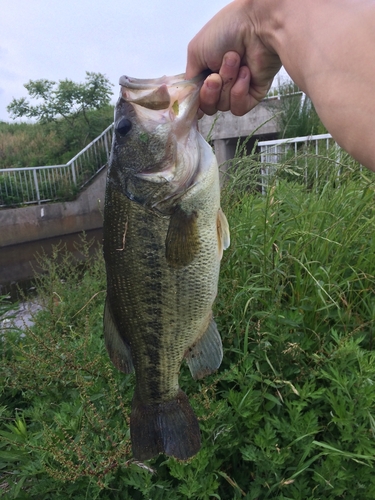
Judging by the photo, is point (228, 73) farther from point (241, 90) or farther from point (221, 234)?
point (221, 234)

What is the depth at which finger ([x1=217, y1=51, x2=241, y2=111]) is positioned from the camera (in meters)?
1.84

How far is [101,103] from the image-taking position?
79.6 feet

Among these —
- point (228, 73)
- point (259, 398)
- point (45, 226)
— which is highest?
point (228, 73)

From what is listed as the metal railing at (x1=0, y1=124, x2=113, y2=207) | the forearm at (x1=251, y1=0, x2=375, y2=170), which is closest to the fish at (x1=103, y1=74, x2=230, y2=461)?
the forearm at (x1=251, y1=0, x2=375, y2=170)

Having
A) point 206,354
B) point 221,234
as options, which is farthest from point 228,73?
point 206,354

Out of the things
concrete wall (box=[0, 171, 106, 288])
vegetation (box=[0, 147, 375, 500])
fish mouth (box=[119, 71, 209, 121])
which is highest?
fish mouth (box=[119, 71, 209, 121])

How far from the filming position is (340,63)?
1.08 meters

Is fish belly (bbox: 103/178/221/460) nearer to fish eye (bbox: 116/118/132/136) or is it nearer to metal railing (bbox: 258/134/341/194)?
fish eye (bbox: 116/118/132/136)

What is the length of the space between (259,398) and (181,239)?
114 centimetres

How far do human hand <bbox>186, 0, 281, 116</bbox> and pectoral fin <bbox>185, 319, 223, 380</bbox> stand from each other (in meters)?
1.15

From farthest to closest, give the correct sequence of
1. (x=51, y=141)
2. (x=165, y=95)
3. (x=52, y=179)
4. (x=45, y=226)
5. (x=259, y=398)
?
1. (x=51, y=141)
2. (x=52, y=179)
3. (x=45, y=226)
4. (x=259, y=398)
5. (x=165, y=95)

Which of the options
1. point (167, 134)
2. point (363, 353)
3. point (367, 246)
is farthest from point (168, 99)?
point (367, 246)

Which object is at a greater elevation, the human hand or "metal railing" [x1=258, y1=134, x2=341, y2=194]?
the human hand

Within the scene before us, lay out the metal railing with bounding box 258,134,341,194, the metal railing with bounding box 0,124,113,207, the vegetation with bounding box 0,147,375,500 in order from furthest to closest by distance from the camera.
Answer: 1. the metal railing with bounding box 0,124,113,207
2. the metal railing with bounding box 258,134,341,194
3. the vegetation with bounding box 0,147,375,500
